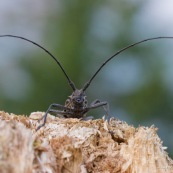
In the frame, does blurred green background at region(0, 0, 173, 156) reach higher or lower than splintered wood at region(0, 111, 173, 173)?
higher

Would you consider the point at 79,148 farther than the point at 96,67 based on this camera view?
No

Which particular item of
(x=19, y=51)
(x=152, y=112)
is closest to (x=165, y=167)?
(x=152, y=112)

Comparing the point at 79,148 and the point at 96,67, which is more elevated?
the point at 96,67

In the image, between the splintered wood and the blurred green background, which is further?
the blurred green background
